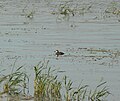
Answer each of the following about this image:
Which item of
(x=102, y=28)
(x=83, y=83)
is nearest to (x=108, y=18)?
(x=102, y=28)

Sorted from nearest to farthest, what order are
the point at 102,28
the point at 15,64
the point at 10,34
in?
the point at 15,64 → the point at 10,34 → the point at 102,28

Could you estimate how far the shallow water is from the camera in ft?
37.6

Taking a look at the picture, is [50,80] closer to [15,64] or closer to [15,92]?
[15,92]

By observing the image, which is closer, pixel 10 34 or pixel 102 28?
pixel 10 34

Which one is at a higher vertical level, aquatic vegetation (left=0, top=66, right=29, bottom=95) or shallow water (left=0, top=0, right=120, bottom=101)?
shallow water (left=0, top=0, right=120, bottom=101)

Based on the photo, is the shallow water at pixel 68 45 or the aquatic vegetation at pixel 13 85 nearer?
the aquatic vegetation at pixel 13 85

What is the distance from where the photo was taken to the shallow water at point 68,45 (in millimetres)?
11445

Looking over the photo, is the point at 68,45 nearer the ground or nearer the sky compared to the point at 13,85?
nearer the sky

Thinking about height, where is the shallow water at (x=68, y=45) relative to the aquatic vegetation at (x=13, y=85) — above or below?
above

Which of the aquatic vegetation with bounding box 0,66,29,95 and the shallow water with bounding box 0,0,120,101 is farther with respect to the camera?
the shallow water with bounding box 0,0,120,101

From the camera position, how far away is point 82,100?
8.80 m

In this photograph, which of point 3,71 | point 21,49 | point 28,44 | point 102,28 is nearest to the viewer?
point 3,71

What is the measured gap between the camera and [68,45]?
1550 cm

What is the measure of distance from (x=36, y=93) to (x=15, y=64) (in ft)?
11.1
